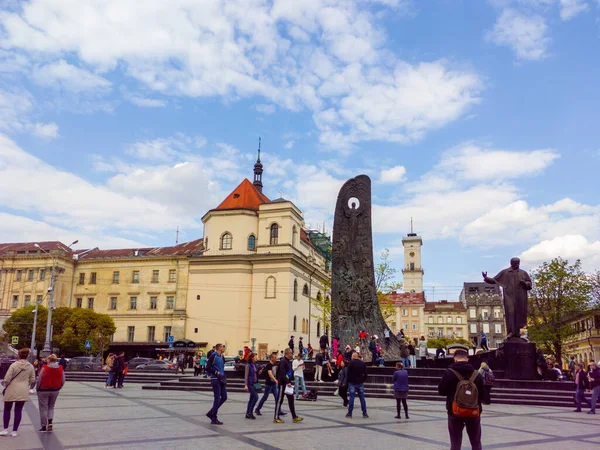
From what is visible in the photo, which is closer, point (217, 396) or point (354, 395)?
point (217, 396)

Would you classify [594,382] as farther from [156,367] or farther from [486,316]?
[486,316]

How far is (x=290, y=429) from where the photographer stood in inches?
412

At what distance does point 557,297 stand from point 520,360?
27.1 meters

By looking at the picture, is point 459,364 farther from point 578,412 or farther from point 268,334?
point 268,334

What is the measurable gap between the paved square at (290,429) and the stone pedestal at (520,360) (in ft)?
6.78

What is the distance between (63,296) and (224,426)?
60468 mm

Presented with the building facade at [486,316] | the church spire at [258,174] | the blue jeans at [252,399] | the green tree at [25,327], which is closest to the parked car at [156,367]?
the green tree at [25,327]

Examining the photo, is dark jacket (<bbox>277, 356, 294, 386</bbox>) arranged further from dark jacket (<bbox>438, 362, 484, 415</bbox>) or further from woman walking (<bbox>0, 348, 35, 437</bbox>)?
dark jacket (<bbox>438, 362, 484, 415</bbox>)

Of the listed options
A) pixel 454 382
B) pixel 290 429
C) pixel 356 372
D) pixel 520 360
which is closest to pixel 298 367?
pixel 356 372

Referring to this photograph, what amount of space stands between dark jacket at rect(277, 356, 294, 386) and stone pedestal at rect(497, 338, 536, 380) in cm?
901

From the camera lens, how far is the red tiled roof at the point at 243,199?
202 ft

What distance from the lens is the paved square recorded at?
28.8 ft

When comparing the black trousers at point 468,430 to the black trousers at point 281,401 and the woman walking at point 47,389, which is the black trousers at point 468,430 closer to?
the black trousers at point 281,401

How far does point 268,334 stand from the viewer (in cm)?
5572
